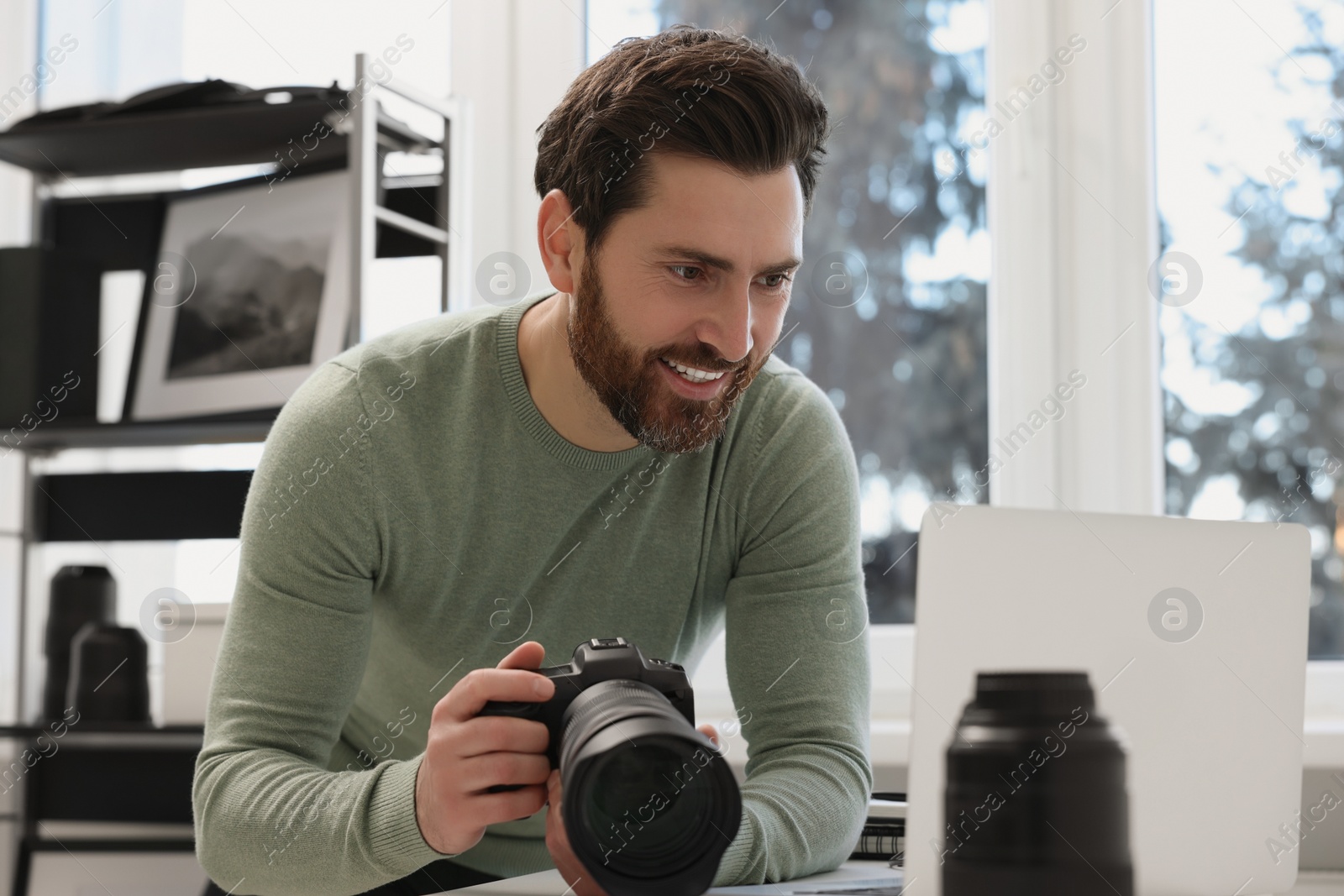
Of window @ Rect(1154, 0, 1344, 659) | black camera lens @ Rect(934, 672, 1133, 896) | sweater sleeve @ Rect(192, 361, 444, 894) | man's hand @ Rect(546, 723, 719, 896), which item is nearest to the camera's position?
black camera lens @ Rect(934, 672, 1133, 896)

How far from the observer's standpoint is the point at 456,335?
1.17 m

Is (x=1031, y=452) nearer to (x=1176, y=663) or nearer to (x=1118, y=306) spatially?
(x=1118, y=306)

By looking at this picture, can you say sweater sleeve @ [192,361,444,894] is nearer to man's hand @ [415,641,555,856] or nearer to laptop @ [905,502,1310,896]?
man's hand @ [415,641,555,856]

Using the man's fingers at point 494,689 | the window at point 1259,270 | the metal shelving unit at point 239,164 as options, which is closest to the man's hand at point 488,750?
the man's fingers at point 494,689

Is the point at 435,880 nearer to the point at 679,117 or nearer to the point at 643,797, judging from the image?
the point at 643,797

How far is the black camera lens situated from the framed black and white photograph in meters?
1.19

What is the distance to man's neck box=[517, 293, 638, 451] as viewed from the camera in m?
1.14

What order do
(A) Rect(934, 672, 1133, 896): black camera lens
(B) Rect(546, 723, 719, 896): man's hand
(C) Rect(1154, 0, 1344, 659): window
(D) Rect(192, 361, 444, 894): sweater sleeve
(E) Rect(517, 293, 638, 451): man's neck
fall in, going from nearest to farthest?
(A) Rect(934, 672, 1133, 896): black camera lens, (B) Rect(546, 723, 719, 896): man's hand, (D) Rect(192, 361, 444, 894): sweater sleeve, (E) Rect(517, 293, 638, 451): man's neck, (C) Rect(1154, 0, 1344, 659): window

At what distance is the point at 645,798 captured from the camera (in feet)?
2.19

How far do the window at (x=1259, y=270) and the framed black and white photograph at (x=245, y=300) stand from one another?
1190 mm

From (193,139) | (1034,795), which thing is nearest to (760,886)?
(1034,795)

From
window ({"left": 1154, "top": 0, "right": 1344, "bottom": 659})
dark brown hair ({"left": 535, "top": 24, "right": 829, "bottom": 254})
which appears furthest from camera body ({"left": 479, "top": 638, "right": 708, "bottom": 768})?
window ({"left": 1154, "top": 0, "right": 1344, "bottom": 659})

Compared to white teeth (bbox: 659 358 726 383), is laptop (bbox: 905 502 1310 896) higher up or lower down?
lower down

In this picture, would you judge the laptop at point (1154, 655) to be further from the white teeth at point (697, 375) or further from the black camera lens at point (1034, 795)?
the white teeth at point (697, 375)
